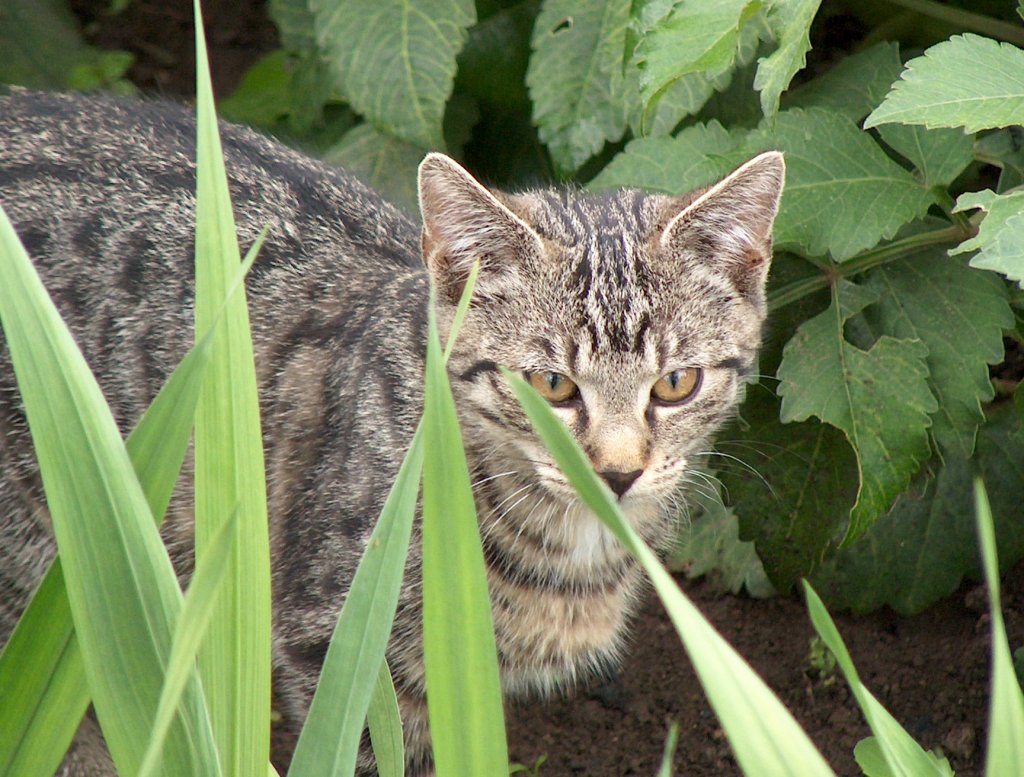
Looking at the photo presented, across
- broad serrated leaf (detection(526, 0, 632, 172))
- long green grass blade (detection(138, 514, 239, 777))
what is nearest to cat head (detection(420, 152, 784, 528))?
broad serrated leaf (detection(526, 0, 632, 172))

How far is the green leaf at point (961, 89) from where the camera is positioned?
189 cm

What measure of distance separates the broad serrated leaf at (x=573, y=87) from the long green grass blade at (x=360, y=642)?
158 cm

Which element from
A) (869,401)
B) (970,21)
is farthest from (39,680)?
(970,21)

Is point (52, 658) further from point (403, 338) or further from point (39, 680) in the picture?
point (403, 338)

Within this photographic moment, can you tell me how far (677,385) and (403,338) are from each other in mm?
489

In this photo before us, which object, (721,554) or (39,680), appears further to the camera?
(721,554)

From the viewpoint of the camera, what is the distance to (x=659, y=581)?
1176 millimetres

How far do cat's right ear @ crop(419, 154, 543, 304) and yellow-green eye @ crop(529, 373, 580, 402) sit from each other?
0.19 metres

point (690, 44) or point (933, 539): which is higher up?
point (690, 44)

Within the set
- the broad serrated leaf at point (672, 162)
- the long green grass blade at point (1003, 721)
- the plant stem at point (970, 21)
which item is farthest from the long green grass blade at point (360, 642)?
the plant stem at point (970, 21)

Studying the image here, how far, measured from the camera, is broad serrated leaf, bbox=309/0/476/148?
2.81 m

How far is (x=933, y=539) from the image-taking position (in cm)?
275

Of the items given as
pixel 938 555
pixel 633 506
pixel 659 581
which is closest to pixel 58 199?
pixel 633 506

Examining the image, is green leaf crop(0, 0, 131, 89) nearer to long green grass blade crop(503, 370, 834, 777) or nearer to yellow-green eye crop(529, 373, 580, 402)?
yellow-green eye crop(529, 373, 580, 402)
